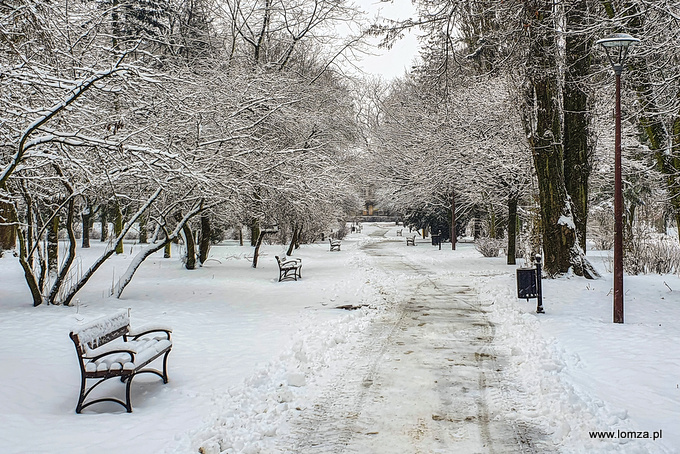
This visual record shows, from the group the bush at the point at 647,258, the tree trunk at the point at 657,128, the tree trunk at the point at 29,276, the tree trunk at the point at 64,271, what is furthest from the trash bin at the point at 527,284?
the tree trunk at the point at 29,276

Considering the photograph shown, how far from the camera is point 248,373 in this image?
21.5 ft

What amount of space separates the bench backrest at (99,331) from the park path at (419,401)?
236cm

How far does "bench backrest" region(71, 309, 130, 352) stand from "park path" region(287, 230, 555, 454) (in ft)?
7.75

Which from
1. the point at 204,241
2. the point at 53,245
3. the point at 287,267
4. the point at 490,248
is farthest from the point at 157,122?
the point at 490,248

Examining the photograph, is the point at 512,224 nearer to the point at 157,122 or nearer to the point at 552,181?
the point at 552,181

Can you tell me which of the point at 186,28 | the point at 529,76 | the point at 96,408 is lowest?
the point at 96,408

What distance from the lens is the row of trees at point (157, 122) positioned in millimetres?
7660

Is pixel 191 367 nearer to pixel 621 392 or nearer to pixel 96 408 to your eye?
pixel 96 408

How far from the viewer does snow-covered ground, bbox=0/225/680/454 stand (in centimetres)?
460

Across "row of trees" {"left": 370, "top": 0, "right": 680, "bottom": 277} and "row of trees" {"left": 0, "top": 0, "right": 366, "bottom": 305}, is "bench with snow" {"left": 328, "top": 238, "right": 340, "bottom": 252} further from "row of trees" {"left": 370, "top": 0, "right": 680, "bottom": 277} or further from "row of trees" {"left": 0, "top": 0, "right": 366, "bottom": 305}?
"row of trees" {"left": 370, "top": 0, "right": 680, "bottom": 277}

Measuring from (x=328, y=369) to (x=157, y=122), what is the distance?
637 cm

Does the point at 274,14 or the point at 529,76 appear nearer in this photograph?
the point at 529,76

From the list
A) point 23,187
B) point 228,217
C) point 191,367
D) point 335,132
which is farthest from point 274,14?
point 191,367

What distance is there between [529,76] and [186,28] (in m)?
14.4
